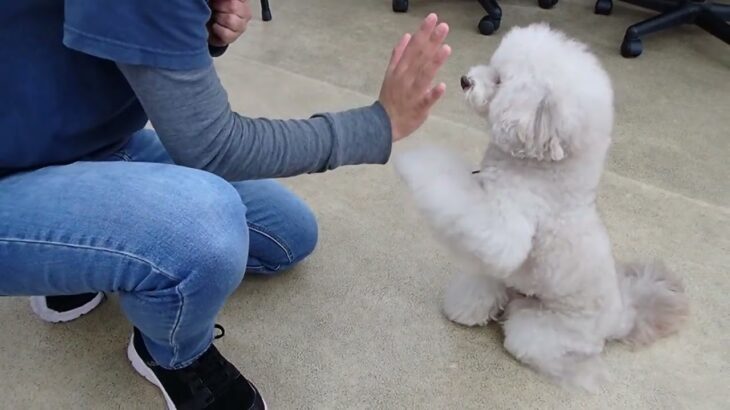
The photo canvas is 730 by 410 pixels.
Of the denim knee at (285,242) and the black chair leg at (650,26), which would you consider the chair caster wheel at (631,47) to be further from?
the denim knee at (285,242)

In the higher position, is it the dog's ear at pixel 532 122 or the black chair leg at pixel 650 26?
the dog's ear at pixel 532 122

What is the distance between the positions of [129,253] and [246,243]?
0.53 ft

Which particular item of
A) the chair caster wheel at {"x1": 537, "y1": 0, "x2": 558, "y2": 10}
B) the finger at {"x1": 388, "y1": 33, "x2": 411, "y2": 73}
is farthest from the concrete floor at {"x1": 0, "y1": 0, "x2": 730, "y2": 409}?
the chair caster wheel at {"x1": 537, "y1": 0, "x2": 558, "y2": 10}

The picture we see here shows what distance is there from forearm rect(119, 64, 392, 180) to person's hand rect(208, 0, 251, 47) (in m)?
0.15

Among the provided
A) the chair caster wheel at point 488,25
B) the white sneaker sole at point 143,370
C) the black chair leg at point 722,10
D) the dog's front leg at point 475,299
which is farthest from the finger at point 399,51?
the black chair leg at point 722,10

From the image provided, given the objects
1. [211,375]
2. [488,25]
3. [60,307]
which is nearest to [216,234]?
[211,375]

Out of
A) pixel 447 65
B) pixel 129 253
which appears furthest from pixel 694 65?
pixel 129 253

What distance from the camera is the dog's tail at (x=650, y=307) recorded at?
1237 millimetres

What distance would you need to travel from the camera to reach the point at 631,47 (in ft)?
7.42

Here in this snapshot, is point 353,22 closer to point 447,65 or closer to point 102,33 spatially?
point 447,65

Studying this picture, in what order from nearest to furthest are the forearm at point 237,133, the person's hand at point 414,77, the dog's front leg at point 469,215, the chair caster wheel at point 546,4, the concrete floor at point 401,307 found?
1. the forearm at point 237,133
2. the person's hand at point 414,77
3. the dog's front leg at point 469,215
4. the concrete floor at point 401,307
5. the chair caster wheel at point 546,4

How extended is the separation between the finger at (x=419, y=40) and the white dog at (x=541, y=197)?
157mm

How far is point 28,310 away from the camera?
4.23 ft

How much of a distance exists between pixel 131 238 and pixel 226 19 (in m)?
0.35
